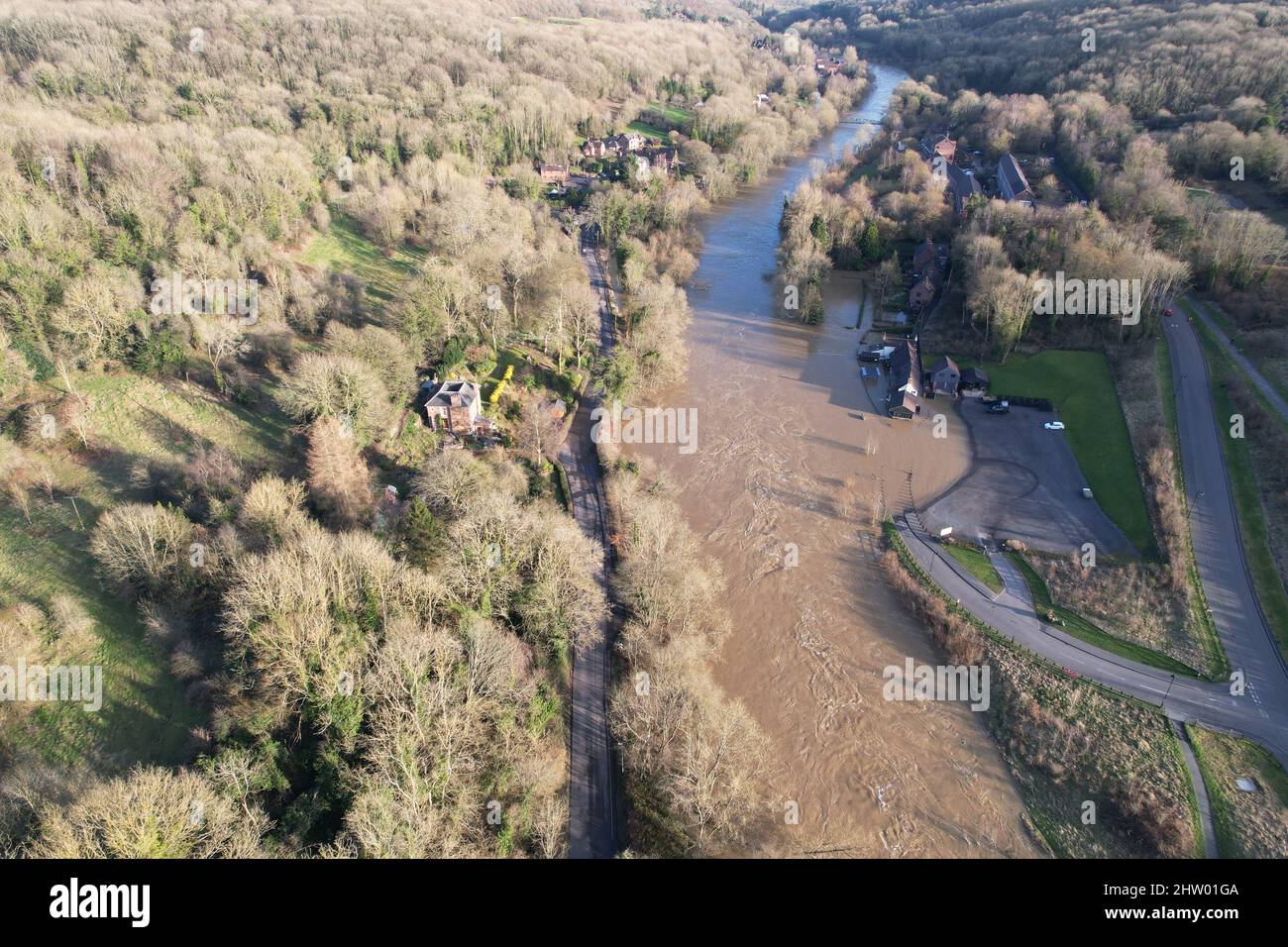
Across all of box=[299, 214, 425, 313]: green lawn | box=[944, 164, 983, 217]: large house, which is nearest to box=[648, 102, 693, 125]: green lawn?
box=[944, 164, 983, 217]: large house

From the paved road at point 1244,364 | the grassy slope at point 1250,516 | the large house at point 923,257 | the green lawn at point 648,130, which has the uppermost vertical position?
the green lawn at point 648,130

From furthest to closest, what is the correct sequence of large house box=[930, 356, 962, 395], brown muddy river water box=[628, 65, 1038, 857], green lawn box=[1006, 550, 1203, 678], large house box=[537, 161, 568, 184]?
1. large house box=[537, 161, 568, 184]
2. large house box=[930, 356, 962, 395]
3. green lawn box=[1006, 550, 1203, 678]
4. brown muddy river water box=[628, 65, 1038, 857]

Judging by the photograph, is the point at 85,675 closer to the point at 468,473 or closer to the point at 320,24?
the point at 468,473

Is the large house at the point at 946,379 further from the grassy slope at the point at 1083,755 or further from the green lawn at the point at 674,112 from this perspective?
the green lawn at the point at 674,112

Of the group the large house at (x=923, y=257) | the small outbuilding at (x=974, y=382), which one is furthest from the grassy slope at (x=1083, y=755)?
the large house at (x=923, y=257)

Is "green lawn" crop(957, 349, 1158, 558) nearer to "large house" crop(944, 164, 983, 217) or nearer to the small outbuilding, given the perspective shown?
the small outbuilding

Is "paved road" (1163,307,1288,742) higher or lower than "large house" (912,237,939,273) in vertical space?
lower

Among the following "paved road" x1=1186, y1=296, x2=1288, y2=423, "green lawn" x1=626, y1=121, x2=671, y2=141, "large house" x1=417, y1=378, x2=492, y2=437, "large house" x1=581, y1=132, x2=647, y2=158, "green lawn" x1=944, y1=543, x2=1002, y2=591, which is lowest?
"green lawn" x1=944, y1=543, x2=1002, y2=591
